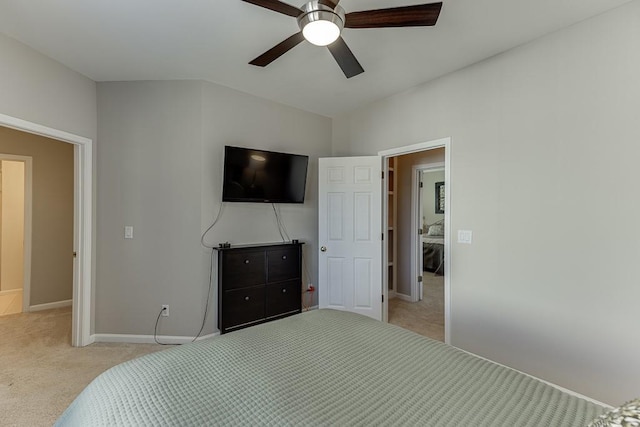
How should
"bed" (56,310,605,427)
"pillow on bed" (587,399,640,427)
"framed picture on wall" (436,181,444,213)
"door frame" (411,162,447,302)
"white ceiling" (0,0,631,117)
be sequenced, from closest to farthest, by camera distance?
"pillow on bed" (587,399,640,427)
"bed" (56,310,605,427)
"white ceiling" (0,0,631,117)
"door frame" (411,162,447,302)
"framed picture on wall" (436,181,444,213)

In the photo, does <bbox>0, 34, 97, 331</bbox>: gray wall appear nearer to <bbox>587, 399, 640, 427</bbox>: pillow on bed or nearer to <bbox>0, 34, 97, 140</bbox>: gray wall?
<bbox>0, 34, 97, 140</bbox>: gray wall

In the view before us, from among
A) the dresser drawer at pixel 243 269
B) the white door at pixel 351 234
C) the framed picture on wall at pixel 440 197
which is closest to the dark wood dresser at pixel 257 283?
the dresser drawer at pixel 243 269

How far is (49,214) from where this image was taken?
3.78 m

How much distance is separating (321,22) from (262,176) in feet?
6.16

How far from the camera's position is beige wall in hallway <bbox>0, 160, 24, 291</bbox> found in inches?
159

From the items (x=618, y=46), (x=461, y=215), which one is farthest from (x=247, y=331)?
(x=618, y=46)

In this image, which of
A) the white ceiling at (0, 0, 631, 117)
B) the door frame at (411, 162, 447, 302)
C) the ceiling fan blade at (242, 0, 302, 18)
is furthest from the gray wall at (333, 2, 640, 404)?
the ceiling fan blade at (242, 0, 302, 18)

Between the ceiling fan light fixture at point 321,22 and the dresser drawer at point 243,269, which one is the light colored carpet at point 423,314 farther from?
the ceiling fan light fixture at point 321,22

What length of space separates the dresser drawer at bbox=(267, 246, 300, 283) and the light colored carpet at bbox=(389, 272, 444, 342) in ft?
4.56

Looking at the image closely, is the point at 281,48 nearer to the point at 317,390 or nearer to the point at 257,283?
the point at 317,390

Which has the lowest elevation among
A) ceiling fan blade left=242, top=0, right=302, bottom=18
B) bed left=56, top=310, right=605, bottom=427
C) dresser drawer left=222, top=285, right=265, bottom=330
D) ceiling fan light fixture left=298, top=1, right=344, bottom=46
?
dresser drawer left=222, top=285, right=265, bottom=330

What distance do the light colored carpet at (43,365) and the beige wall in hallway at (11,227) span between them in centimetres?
104

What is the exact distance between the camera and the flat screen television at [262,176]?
116 inches

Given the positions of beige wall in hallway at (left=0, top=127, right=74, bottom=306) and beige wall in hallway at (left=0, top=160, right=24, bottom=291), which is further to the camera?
beige wall in hallway at (left=0, top=160, right=24, bottom=291)
